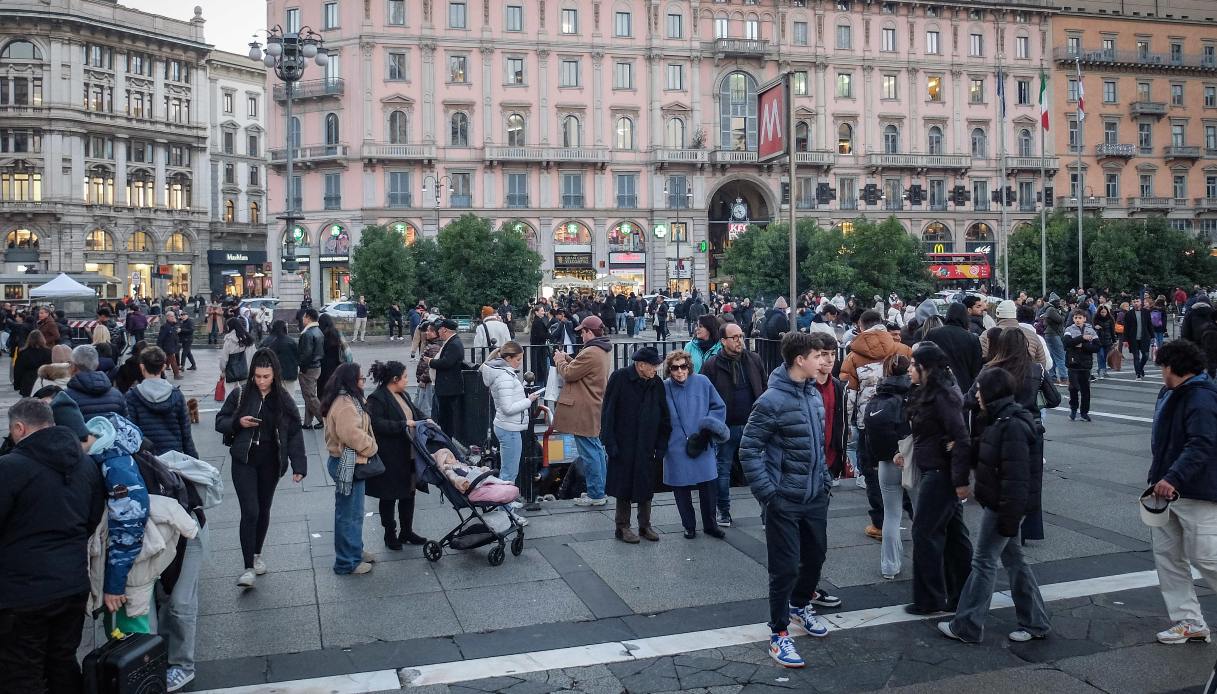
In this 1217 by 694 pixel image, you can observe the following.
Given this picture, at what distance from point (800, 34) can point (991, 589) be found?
5889 cm

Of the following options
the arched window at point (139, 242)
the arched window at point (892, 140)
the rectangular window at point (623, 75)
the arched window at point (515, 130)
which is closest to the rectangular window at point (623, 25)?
the rectangular window at point (623, 75)

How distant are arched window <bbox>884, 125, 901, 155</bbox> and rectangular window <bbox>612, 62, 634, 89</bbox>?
16.8 m

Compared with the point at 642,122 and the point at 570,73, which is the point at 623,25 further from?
the point at 642,122

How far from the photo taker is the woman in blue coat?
8359 millimetres

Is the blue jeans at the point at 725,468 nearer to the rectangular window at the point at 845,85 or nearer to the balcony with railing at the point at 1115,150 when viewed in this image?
the rectangular window at the point at 845,85

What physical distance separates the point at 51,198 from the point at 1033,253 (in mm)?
61104

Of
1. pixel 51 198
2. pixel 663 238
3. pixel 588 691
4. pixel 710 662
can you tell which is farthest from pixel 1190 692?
pixel 51 198

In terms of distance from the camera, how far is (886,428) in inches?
288

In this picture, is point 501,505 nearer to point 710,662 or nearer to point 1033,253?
point 710,662

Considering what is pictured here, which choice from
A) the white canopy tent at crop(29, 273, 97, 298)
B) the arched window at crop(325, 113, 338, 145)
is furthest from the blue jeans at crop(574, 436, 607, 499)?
the arched window at crop(325, 113, 338, 145)

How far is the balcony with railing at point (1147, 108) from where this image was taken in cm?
6750

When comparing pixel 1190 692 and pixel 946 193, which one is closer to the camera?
pixel 1190 692

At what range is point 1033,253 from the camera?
151ft

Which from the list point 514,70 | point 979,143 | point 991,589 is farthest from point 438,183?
point 991,589
